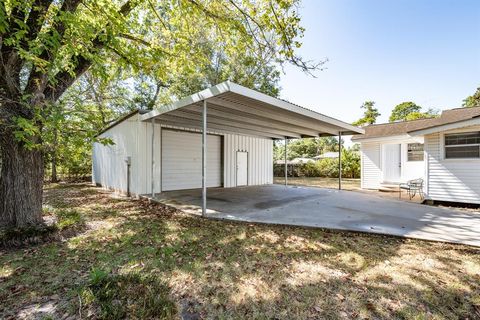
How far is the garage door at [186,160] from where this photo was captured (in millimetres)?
9781

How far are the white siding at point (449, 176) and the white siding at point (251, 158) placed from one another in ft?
26.2

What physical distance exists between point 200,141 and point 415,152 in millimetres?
10395

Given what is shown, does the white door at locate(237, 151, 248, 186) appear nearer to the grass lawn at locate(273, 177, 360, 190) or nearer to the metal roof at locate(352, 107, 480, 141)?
the grass lawn at locate(273, 177, 360, 190)

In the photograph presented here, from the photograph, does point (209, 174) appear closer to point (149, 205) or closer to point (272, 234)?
point (149, 205)

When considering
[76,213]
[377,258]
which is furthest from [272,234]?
[76,213]

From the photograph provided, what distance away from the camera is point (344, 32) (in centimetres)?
831

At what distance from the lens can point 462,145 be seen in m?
6.79

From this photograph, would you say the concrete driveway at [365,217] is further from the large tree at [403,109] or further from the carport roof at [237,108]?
the large tree at [403,109]

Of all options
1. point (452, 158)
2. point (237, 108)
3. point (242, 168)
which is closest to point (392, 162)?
point (452, 158)

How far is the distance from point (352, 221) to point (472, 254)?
1903 millimetres

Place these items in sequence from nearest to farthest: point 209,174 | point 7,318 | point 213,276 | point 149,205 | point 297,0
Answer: point 7,318 → point 213,276 → point 297,0 → point 149,205 → point 209,174

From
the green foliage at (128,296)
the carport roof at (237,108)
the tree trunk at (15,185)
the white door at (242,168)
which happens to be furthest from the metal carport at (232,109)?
the white door at (242,168)

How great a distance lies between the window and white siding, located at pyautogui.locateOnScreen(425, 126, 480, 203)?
3.32m

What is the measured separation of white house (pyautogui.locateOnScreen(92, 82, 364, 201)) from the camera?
20.0 ft
